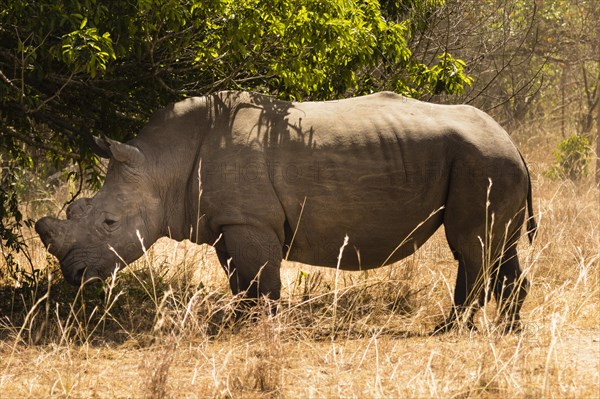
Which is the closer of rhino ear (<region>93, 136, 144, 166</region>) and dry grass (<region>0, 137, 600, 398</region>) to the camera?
dry grass (<region>0, 137, 600, 398</region>)

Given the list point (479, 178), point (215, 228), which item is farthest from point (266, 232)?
point (479, 178)

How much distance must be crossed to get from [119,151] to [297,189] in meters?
1.23

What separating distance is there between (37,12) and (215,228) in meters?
1.84

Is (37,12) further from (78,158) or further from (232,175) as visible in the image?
(78,158)

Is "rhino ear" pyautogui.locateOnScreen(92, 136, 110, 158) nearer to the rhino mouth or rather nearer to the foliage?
the rhino mouth

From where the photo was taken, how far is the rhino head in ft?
22.5

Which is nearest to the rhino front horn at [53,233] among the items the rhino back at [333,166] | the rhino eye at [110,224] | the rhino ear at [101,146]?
the rhino eye at [110,224]

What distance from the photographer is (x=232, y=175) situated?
6.83 meters

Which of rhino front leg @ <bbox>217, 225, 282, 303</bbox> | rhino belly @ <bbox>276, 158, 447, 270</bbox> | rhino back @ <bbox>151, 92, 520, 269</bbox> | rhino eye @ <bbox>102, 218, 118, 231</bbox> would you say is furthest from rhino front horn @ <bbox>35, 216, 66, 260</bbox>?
rhino belly @ <bbox>276, 158, 447, 270</bbox>

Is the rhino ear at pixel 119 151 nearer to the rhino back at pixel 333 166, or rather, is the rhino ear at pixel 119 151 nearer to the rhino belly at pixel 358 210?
the rhino back at pixel 333 166

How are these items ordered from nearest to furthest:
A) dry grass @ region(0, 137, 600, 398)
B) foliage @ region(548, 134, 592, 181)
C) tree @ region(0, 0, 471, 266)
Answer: dry grass @ region(0, 137, 600, 398), tree @ region(0, 0, 471, 266), foliage @ region(548, 134, 592, 181)

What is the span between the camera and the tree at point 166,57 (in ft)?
21.0

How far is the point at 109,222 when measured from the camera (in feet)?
22.8

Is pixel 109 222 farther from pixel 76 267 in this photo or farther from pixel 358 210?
pixel 358 210
